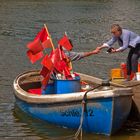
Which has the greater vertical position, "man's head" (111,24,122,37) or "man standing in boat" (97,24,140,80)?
"man's head" (111,24,122,37)

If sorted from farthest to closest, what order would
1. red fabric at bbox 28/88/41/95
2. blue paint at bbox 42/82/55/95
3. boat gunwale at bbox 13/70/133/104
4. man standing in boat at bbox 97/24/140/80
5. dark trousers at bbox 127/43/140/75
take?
red fabric at bbox 28/88/41/95, dark trousers at bbox 127/43/140/75, blue paint at bbox 42/82/55/95, man standing in boat at bbox 97/24/140/80, boat gunwale at bbox 13/70/133/104

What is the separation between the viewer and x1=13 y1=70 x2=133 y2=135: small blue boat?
11.4 meters

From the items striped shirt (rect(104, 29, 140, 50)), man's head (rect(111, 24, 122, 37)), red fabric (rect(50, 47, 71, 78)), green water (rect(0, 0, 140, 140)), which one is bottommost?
green water (rect(0, 0, 140, 140))

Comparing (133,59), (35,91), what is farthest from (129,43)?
(35,91)

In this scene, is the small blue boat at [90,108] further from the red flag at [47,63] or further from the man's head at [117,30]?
the man's head at [117,30]

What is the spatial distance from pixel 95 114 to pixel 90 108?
170 mm

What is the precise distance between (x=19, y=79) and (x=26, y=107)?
1633mm

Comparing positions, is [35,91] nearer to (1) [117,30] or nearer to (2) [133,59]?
(2) [133,59]

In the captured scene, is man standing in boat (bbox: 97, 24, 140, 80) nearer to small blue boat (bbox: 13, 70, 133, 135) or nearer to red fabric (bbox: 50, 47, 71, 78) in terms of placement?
red fabric (bbox: 50, 47, 71, 78)

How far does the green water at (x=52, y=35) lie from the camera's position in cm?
1269

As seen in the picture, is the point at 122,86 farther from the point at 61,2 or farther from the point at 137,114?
the point at 61,2

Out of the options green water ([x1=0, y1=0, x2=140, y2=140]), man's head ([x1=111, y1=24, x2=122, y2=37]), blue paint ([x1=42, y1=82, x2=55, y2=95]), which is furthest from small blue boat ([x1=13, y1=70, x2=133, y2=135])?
man's head ([x1=111, y1=24, x2=122, y2=37])

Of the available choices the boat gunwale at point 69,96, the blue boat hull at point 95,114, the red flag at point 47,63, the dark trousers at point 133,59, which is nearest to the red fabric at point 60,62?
Result: the red flag at point 47,63

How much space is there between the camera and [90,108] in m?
11.6
